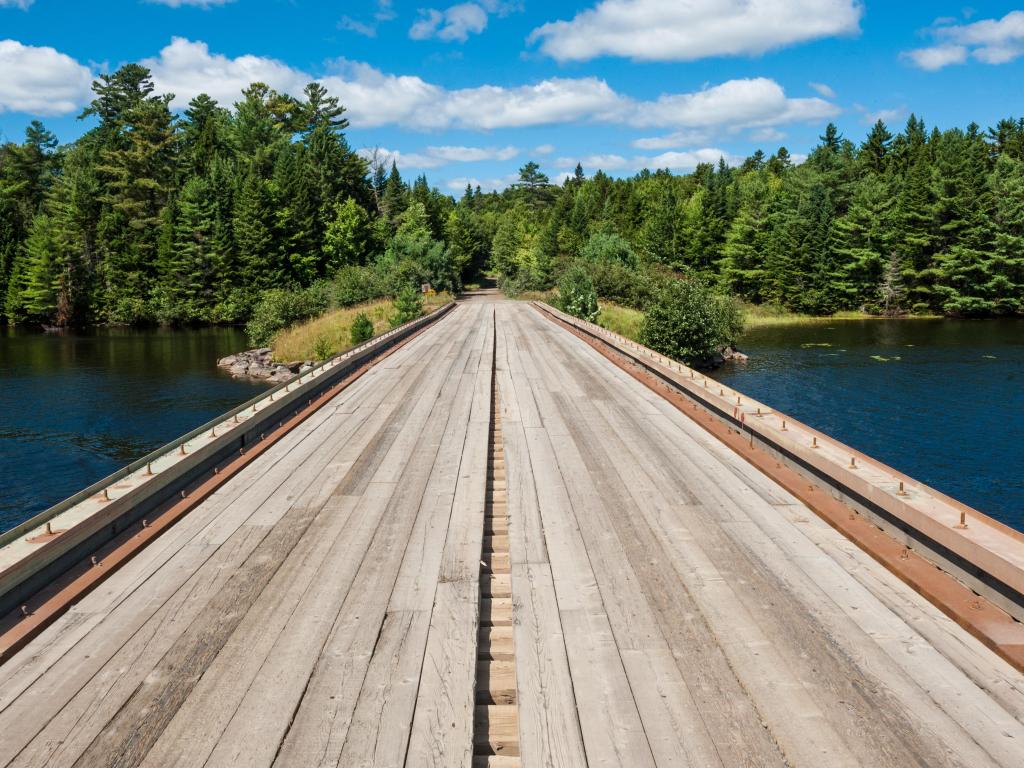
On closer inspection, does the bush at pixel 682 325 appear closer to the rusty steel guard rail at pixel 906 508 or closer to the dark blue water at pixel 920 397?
the dark blue water at pixel 920 397

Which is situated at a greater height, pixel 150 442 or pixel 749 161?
pixel 749 161

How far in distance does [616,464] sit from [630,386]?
17.7 feet

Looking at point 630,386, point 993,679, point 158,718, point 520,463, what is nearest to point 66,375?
point 630,386

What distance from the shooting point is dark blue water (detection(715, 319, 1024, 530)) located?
16.6 metres

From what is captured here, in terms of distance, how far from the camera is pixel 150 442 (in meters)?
20.9

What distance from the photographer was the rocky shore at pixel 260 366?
110 feet

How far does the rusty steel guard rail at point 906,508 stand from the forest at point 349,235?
131ft

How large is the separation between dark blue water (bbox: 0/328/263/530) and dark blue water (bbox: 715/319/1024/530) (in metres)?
20.9

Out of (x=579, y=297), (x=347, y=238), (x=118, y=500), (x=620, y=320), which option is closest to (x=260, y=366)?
(x=579, y=297)

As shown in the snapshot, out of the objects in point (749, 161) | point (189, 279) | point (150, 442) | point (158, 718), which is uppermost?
point (749, 161)

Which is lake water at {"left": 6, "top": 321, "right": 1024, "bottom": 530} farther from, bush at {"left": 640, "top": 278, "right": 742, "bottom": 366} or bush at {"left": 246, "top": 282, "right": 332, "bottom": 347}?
bush at {"left": 246, "top": 282, "right": 332, "bottom": 347}

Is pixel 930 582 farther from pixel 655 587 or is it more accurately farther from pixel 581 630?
pixel 581 630

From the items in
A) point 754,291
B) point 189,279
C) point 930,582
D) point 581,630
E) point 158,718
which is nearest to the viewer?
point 158,718

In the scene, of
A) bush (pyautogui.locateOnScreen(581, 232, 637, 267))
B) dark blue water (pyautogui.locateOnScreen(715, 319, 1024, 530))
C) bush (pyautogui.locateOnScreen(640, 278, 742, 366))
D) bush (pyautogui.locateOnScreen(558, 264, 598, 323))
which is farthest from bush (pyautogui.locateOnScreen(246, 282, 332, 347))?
dark blue water (pyautogui.locateOnScreen(715, 319, 1024, 530))
